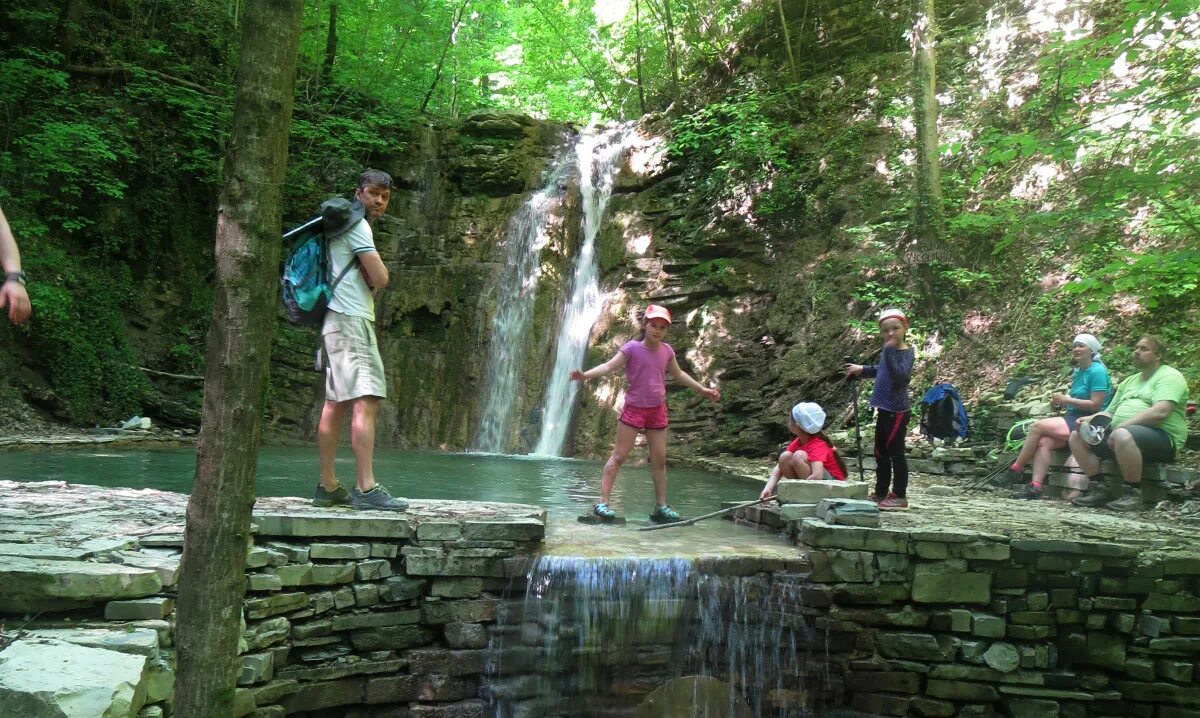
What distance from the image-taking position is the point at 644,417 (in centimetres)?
579

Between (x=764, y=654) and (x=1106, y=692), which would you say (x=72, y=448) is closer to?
(x=764, y=654)

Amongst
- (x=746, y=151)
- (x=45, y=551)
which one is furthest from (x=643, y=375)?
(x=746, y=151)

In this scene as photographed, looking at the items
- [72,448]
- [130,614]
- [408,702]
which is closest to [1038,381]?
[408,702]

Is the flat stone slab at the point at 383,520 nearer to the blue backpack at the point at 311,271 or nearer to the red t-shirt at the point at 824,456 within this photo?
the blue backpack at the point at 311,271

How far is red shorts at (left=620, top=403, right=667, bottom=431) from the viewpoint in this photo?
5770 mm

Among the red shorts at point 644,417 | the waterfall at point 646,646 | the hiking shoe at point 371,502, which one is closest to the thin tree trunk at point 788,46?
the red shorts at point 644,417

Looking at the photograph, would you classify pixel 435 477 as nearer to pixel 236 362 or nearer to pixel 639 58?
pixel 236 362

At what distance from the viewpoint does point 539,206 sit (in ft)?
52.9

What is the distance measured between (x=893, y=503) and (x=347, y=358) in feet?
13.6

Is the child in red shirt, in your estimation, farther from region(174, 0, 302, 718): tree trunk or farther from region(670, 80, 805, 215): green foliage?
region(670, 80, 805, 215): green foliage

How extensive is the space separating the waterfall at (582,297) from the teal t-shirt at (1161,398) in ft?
24.9

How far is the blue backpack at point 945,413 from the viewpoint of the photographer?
859 cm

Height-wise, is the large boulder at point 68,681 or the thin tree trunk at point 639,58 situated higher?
the thin tree trunk at point 639,58

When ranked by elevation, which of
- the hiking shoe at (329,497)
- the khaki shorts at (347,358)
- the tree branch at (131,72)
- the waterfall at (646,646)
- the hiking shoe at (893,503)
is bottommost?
the waterfall at (646,646)
